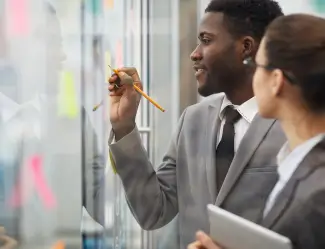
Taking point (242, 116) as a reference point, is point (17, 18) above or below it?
above

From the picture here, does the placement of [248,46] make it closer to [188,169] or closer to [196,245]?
[188,169]

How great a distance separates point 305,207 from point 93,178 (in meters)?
0.59

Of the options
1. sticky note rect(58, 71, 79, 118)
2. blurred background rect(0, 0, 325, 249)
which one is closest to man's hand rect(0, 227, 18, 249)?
blurred background rect(0, 0, 325, 249)

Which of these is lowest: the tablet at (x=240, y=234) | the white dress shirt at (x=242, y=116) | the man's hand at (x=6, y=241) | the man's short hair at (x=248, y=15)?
the man's hand at (x=6, y=241)

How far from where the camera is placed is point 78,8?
1265 mm

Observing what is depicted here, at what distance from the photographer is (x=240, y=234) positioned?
0.86 metres

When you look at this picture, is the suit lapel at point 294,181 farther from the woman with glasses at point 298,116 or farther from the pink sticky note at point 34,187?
the pink sticky note at point 34,187

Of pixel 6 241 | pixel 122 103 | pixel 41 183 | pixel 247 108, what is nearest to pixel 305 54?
pixel 247 108

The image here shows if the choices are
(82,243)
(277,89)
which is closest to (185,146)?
(277,89)

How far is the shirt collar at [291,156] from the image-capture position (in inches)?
34.6

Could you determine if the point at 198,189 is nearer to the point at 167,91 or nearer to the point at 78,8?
the point at 167,91

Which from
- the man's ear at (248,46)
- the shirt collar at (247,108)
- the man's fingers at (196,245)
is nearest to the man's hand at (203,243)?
the man's fingers at (196,245)

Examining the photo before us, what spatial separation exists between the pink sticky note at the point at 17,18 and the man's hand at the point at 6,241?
1.65ft

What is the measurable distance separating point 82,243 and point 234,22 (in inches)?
26.6
